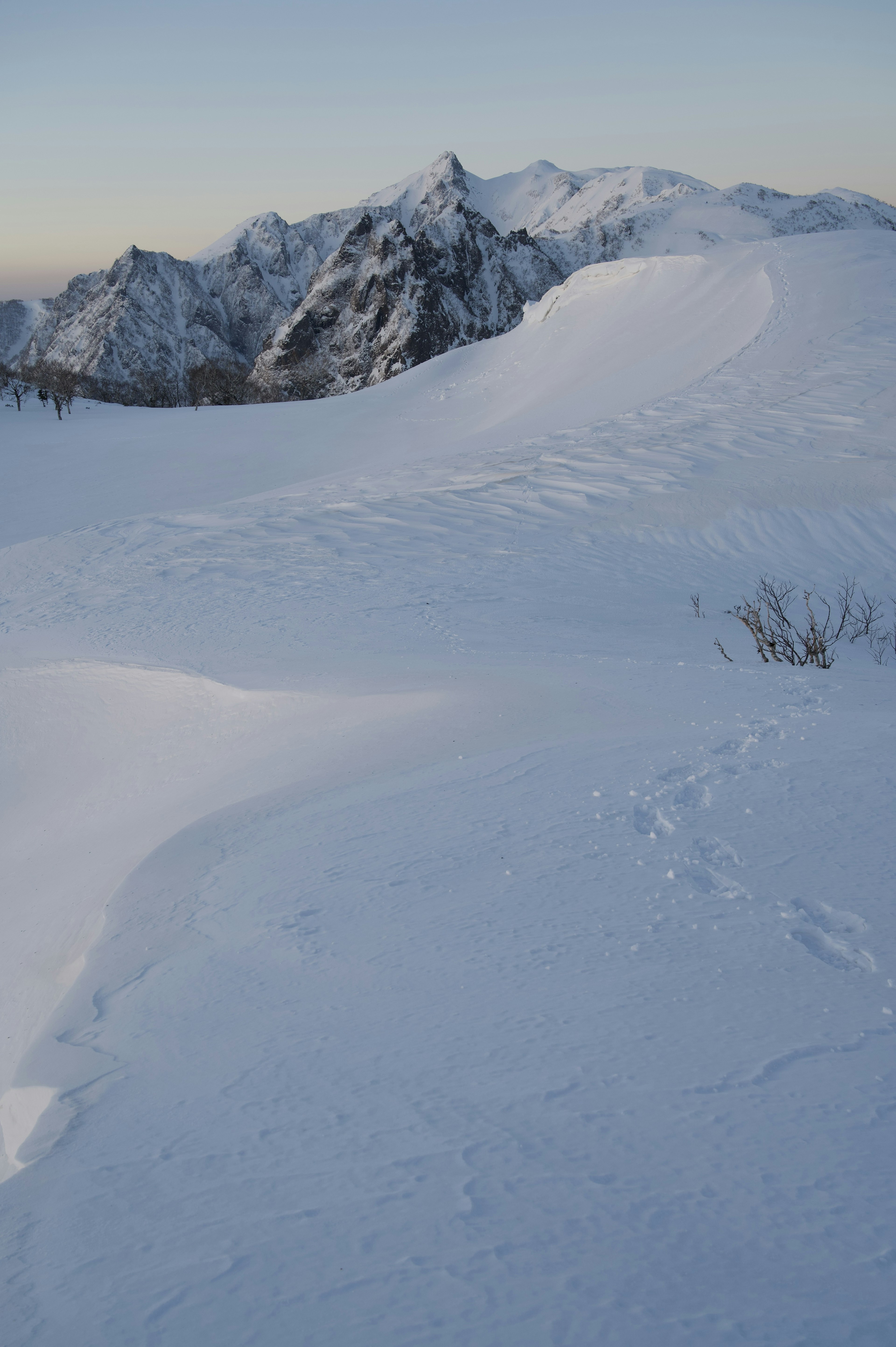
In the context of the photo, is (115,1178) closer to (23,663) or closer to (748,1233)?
(748,1233)

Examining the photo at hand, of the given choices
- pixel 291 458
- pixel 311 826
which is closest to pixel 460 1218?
pixel 311 826

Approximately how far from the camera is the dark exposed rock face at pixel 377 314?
122688 mm

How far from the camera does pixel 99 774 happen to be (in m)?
5.71

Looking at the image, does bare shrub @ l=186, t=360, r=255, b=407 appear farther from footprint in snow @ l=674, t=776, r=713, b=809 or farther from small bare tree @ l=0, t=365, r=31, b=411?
footprint in snow @ l=674, t=776, r=713, b=809

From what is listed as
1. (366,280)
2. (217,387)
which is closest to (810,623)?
(217,387)

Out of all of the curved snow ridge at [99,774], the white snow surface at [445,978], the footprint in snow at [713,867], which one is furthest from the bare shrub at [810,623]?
the footprint in snow at [713,867]


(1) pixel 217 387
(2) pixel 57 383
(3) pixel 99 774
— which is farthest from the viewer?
(1) pixel 217 387

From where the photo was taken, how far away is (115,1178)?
1.91 meters

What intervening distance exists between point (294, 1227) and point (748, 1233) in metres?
0.88

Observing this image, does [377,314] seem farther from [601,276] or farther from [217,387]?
[601,276]

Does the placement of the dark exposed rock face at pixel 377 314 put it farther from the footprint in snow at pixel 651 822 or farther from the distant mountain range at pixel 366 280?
the footprint in snow at pixel 651 822

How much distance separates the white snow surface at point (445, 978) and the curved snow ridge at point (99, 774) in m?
0.03

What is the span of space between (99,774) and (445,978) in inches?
158

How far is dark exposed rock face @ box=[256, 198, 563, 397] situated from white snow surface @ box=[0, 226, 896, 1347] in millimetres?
114968
